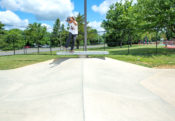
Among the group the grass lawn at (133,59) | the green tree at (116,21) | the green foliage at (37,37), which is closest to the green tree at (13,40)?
the green foliage at (37,37)

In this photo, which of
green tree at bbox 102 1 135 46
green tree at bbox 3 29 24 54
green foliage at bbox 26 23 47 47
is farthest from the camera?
green tree at bbox 102 1 135 46

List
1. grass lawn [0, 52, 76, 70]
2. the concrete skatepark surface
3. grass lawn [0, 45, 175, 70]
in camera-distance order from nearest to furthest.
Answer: the concrete skatepark surface → grass lawn [0, 52, 76, 70] → grass lawn [0, 45, 175, 70]

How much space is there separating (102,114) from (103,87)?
6.08ft

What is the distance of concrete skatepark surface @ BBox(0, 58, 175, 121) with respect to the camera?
3088 millimetres

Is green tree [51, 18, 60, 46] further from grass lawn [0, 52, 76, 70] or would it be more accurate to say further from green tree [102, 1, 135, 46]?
green tree [102, 1, 135, 46]

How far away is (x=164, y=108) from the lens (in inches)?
140

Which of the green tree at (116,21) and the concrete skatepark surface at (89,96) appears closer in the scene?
the concrete skatepark surface at (89,96)

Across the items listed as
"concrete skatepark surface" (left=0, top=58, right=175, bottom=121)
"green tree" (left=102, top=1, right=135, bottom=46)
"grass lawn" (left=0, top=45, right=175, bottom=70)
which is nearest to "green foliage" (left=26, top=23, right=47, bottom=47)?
"grass lawn" (left=0, top=45, right=175, bottom=70)

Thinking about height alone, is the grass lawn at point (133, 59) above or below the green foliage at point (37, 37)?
below

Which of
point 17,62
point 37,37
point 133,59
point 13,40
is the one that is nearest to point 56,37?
point 37,37

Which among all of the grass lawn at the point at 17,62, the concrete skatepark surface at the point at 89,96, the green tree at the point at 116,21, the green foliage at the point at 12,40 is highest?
the green tree at the point at 116,21

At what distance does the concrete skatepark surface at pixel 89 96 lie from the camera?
3.09 metres

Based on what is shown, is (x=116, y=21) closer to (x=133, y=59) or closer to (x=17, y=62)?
(x=133, y=59)

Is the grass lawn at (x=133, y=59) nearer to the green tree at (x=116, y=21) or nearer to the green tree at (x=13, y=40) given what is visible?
the green tree at (x=13, y=40)
